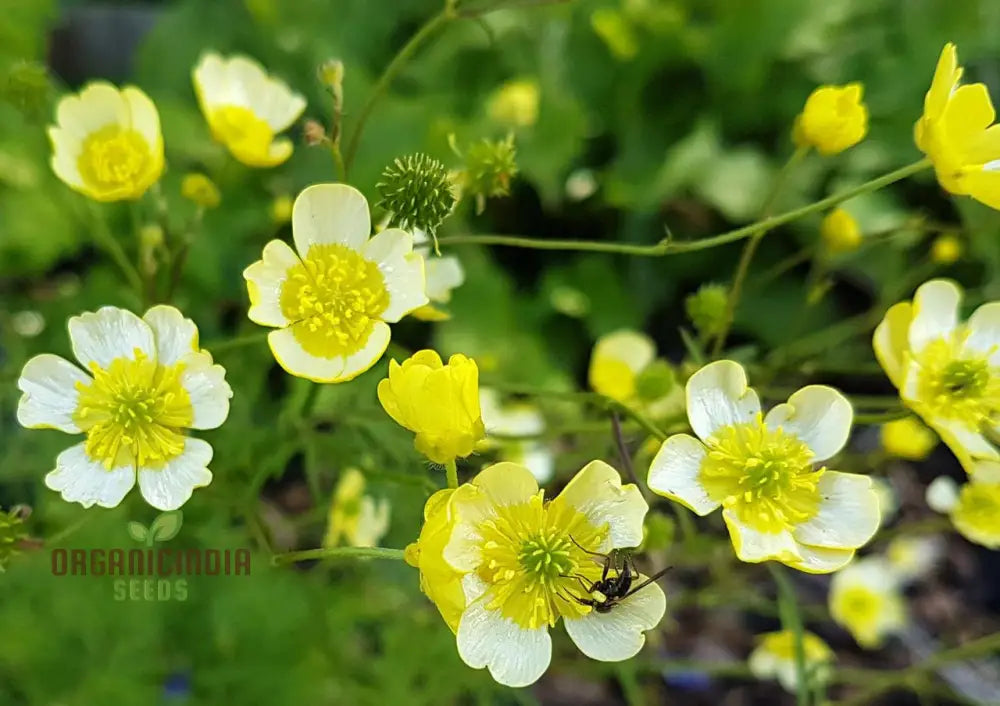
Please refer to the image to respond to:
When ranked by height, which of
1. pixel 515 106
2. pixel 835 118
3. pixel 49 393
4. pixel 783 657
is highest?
pixel 515 106

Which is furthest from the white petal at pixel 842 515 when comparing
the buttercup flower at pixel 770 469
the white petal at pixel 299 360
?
the white petal at pixel 299 360

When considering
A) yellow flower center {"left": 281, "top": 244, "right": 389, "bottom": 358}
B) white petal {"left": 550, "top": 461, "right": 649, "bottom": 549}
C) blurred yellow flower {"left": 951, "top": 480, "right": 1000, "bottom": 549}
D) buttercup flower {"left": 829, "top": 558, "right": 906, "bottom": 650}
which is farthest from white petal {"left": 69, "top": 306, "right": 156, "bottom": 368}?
buttercup flower {"left": 829, "top": 558, "right": 906, "bottom": 650}

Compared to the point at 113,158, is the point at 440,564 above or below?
below

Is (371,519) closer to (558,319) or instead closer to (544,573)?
(544,573)

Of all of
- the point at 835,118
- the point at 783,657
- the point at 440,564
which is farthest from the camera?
the point at 783,657

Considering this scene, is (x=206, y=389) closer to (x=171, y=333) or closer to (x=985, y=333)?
(x=171, y=333)

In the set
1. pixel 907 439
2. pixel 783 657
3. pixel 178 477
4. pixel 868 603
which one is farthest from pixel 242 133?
pixel 868 603

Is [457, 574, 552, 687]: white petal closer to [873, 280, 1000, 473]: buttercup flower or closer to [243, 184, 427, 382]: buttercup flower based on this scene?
[243, 184, 427, 382]: buttercup flower

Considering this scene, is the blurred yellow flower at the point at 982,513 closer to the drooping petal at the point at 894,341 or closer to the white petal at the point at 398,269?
the drooping petal at the point at 894,341
